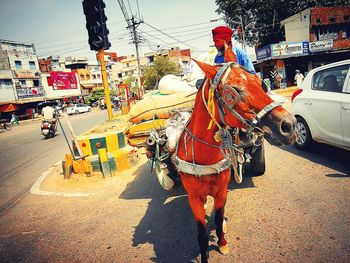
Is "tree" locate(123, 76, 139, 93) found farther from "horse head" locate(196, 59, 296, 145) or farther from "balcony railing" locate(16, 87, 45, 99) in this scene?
"horse head" locate(196, 59, 296, 145)

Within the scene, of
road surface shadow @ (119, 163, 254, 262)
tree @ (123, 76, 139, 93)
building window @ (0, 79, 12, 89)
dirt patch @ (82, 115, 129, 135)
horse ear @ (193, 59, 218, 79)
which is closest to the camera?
horse ear @ (193, 59, 218, 79)

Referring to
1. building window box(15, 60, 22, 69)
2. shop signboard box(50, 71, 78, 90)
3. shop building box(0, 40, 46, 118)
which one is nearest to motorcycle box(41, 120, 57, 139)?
shop building box(0, 40, 46, 118)

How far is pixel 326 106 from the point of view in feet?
15.5

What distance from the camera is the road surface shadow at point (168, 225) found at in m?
3.00

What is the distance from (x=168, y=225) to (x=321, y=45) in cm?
2982

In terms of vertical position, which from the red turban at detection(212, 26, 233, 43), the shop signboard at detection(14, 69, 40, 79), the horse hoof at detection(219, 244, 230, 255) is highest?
the shop signboard at detection(14, 69, 40, 79)

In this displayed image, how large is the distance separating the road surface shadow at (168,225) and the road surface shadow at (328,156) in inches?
64.0

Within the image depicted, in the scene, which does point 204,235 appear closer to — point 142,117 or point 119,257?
point 119,257

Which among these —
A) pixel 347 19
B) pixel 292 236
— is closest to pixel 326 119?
pixel 292 236

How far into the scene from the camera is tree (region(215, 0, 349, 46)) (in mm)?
32062

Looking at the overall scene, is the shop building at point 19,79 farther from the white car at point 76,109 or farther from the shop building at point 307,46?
the shop building at point 307,46

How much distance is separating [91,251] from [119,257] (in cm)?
49

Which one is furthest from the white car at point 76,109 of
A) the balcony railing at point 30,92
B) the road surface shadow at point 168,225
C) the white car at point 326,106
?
the white car at point 326,106

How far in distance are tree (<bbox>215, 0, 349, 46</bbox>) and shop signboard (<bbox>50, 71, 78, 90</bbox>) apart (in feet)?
93.1
